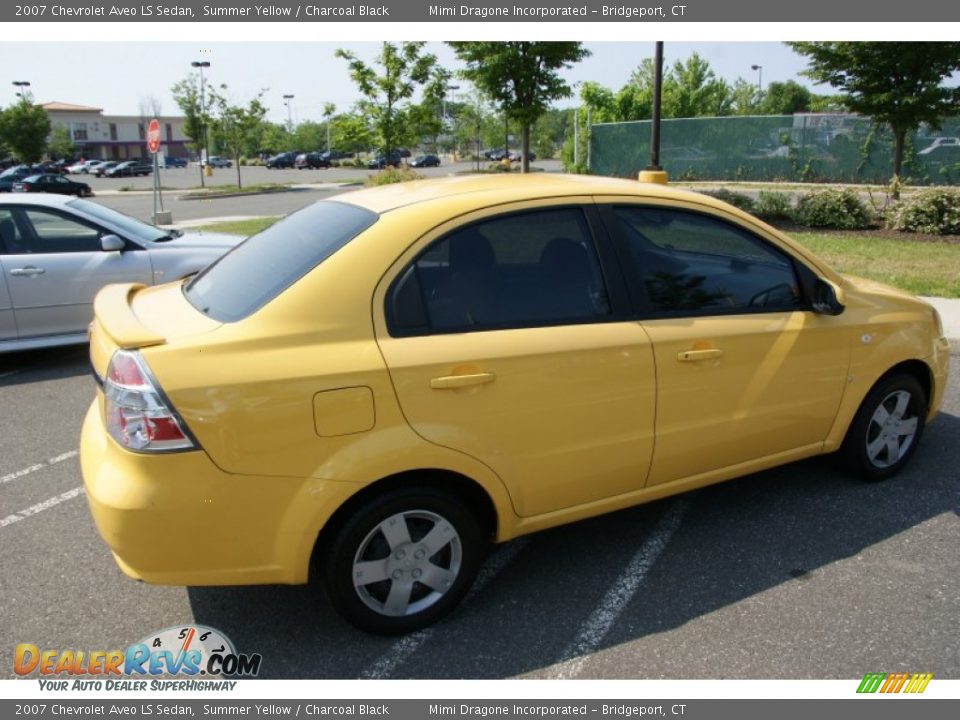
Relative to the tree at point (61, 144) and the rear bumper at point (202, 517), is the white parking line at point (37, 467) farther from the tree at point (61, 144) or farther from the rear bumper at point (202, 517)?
the tree at point (61, 144)

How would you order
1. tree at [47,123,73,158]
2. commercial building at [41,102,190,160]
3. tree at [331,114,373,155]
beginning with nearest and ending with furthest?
1. tree at [331,114,373,155]
2. tree at [47,123,73,158]
3. commercial building at [41,102,190,160]

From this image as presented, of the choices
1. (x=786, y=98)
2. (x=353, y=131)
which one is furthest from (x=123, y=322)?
(x=786, y=98)

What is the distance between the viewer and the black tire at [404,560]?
2.87 meters

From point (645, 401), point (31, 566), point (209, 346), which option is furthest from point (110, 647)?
point (645, 401)

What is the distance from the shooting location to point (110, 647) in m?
3.03

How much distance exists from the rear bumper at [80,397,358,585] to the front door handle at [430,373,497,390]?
0.49 meters

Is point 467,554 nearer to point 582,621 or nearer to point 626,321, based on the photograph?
point 582,621

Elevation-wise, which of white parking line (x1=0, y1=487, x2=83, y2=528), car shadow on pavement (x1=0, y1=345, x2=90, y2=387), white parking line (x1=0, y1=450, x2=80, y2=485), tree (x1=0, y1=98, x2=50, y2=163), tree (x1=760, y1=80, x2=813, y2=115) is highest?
tree (x1=760, y1=80, x2=813, y2=115)

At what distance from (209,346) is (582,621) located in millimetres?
1825

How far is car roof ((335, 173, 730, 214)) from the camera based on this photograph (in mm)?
3234

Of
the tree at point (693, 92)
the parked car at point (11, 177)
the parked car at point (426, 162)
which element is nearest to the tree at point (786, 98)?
the tree at point (693, 92)

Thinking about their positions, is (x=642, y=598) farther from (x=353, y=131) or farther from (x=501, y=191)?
(x=353, y=131)

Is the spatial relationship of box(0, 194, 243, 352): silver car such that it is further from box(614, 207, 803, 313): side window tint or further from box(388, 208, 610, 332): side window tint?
box(614, 207, 803, 313): side window tint

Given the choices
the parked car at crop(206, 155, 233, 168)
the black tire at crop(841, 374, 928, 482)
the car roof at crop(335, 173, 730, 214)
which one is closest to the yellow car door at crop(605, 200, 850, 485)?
the car roof at crop(335, 173, 730, 214)
